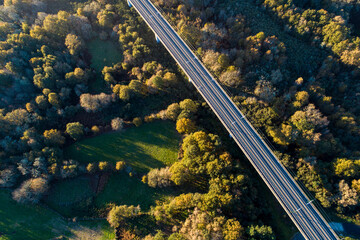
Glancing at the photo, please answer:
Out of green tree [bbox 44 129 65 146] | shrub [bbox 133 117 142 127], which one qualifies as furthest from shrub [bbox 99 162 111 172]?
green tree [bbox 44 129 65 146]

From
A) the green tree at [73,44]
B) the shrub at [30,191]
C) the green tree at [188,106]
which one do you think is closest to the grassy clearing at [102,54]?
the green tree at [73,44]

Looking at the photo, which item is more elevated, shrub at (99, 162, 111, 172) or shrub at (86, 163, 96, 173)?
shrub at (86, 163, 96, 173)

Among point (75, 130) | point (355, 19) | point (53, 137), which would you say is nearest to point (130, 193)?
point (75, 130)

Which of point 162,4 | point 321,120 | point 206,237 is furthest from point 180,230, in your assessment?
point 162,4

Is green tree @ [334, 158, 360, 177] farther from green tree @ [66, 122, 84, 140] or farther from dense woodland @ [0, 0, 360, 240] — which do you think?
green tree @ [66, 122, 84, 140]

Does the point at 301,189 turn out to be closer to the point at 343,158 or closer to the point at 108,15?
the point at 343,158

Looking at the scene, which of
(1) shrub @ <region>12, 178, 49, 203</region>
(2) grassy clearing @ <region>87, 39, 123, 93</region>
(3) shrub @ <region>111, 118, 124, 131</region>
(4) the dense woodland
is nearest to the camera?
(4) the dense woodland
